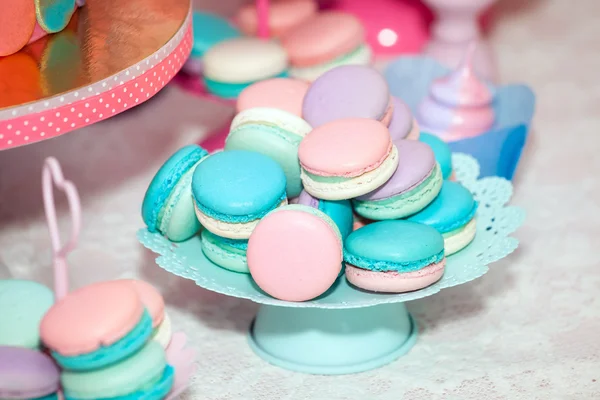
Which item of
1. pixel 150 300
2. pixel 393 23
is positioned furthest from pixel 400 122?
pixel 393 23

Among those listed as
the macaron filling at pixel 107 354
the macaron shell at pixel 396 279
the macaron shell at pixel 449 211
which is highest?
the macaron filling at pixel 107 354

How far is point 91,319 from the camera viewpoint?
0.92 m

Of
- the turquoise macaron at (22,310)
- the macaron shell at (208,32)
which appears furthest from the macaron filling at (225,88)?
the turquoise macaron at (22,310)

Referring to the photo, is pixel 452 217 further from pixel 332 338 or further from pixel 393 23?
pixel 393 23

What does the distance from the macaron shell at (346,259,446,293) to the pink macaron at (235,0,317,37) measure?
98 cm

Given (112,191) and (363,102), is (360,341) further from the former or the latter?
(112,191)

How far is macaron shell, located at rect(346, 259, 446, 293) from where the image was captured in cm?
120

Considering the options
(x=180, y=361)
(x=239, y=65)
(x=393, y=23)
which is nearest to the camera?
(x=180, y=361)

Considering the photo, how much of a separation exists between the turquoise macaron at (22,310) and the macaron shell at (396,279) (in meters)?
0.40

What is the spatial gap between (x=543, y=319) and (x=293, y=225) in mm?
505

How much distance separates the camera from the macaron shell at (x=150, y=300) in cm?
99

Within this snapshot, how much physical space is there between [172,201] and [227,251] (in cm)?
11

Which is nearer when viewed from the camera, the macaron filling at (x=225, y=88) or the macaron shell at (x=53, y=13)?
the macaron shell at (x=53, y=13)

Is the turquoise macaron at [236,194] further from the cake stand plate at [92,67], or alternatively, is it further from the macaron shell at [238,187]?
the cake stand plate at [92,67]
